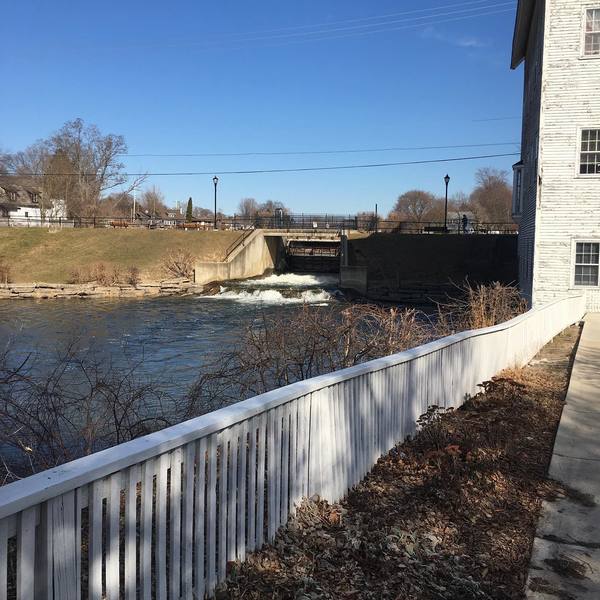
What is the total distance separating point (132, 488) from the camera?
2.82 m

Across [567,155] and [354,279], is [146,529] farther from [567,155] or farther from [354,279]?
[354,279]

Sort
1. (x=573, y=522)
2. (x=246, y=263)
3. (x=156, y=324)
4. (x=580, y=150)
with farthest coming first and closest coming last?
1. (x=246, y=263)
2. (x=156, y=324)
3. (x=580, y=150)
4. (x=573, y=522)

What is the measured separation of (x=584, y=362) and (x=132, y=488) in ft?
32.7

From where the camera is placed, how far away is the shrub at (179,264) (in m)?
43.7

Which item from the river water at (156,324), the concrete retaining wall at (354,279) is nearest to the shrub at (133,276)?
the river water at (156,324)

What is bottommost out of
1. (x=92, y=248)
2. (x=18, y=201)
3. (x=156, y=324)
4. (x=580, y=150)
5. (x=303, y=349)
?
(x=156, y=324)

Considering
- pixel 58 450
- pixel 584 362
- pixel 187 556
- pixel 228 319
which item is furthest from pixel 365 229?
pixel 187 556

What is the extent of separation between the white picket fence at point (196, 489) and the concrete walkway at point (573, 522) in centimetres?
155

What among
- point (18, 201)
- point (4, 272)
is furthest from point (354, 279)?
point (18, 201)

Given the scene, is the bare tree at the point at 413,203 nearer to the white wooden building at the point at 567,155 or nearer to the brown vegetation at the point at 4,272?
Result: the brown vegetation at the point at 4,272

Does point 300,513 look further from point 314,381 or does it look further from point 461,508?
point 461,508

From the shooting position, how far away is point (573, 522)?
14.8 feet

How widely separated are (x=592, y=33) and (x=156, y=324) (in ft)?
64.5

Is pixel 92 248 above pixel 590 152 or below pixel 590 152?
below
